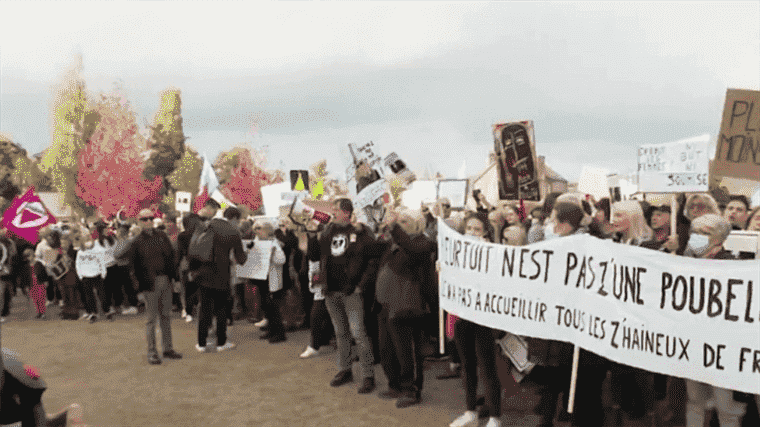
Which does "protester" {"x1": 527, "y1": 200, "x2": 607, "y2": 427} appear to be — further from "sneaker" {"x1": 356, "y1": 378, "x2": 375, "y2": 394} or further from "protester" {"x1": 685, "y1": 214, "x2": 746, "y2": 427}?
"sneaker" {"x1": 356, "y1": 378, "x2": 375, "y2": 394}

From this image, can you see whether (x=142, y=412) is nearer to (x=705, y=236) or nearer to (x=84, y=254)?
(x=705, y=236)

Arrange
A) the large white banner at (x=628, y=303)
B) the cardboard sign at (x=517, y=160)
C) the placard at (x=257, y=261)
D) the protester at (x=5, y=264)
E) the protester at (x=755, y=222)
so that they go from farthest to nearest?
the protester at (x=5, y=264)
the placard at (x=257, y=261)
the cardboard sign at (x=517, y=160)
the protester at (x=755, y=222)
the large white banner at (x=628, y=303)

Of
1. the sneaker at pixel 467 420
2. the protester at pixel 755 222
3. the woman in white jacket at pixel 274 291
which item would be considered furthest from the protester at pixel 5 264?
the protester at pixel 755 222

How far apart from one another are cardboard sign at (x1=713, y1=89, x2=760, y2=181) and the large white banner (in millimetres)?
2347

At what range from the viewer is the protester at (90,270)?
12.5m

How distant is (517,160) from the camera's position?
26.1 ft

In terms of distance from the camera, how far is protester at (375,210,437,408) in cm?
664

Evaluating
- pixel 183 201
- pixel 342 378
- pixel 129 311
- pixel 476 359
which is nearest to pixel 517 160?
pixel 476 359

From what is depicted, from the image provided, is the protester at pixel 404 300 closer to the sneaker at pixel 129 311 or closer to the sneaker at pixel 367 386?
the sneaker at pixel 367 386

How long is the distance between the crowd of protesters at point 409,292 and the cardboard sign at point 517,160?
0.42 m

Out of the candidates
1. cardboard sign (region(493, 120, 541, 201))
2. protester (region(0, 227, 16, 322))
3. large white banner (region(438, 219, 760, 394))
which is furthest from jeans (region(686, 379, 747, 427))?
protester (region(0, 227, 16, 322))

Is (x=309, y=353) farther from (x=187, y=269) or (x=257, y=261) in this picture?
(x=187, y=269)

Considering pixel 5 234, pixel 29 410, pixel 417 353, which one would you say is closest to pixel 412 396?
pixel 417 353

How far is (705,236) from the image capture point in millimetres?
4879
